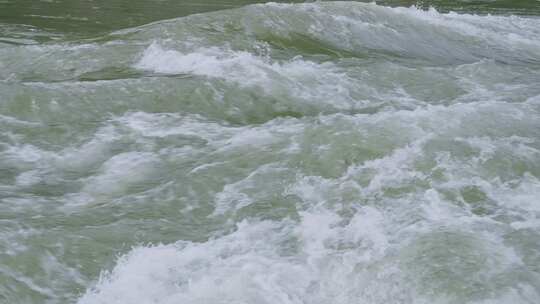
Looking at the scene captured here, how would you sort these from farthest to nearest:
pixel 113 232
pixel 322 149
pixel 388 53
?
pixel 388 53, pixel 322 149, pixel 113 232

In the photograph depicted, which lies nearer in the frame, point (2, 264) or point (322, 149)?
point (2, 264)

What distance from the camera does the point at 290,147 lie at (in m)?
6.08

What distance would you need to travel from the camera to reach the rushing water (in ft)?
13.2

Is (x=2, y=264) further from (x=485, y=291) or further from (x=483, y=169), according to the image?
(x=483, y=169)

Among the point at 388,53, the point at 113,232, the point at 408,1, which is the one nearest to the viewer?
the point at 113,232

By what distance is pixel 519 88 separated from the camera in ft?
29.6

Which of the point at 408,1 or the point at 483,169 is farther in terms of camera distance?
the point at 408,1

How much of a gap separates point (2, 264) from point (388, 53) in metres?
7.95

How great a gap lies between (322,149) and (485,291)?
2.38 m

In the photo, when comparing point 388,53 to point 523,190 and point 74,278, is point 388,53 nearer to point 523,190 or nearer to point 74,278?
point 523,190

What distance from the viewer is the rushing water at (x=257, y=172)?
4.04m

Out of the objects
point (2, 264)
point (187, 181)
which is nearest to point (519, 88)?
point (187, 181)

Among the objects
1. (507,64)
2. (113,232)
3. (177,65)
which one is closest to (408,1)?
(507,64)

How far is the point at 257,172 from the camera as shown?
559cm
